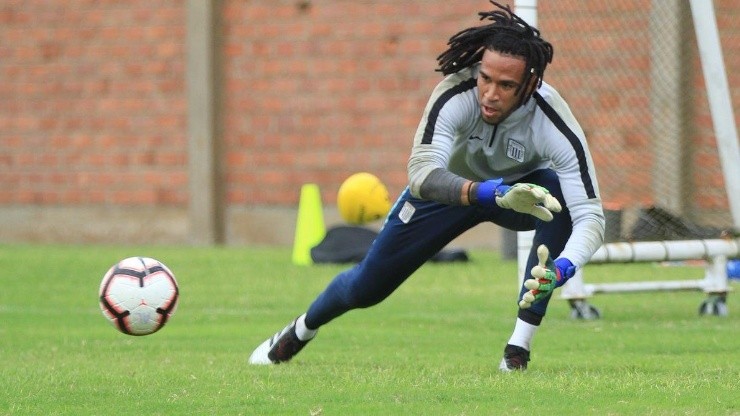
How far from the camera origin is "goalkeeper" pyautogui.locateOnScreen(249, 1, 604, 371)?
6186 mm

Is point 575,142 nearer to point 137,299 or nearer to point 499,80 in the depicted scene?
point 499,80

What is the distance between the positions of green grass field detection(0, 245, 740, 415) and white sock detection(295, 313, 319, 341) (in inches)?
6.3

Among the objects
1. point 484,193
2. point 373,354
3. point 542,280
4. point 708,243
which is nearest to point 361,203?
point 708,243

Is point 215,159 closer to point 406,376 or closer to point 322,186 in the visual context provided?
point 322,186

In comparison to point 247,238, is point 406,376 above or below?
above

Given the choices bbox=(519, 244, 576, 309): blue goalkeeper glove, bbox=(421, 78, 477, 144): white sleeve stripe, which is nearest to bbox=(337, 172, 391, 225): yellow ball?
bbox=(421, 78, 477, 144): white sleeve stripe

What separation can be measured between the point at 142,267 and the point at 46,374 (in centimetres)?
72

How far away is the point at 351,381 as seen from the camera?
6312 mm

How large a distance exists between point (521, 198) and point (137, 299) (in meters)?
2.09

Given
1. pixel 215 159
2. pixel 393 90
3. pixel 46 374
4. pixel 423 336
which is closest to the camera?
pixel 46 374

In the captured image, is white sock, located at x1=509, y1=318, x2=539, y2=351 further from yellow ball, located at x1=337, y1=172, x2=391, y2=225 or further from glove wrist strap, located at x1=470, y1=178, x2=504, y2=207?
yellow ball, located at x1=337, y1=172, x2=391, y2=225

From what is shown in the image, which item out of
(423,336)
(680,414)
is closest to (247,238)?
(423,336)

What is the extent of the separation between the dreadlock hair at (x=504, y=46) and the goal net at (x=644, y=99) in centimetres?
516

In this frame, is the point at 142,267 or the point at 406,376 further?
the point at 142,267
